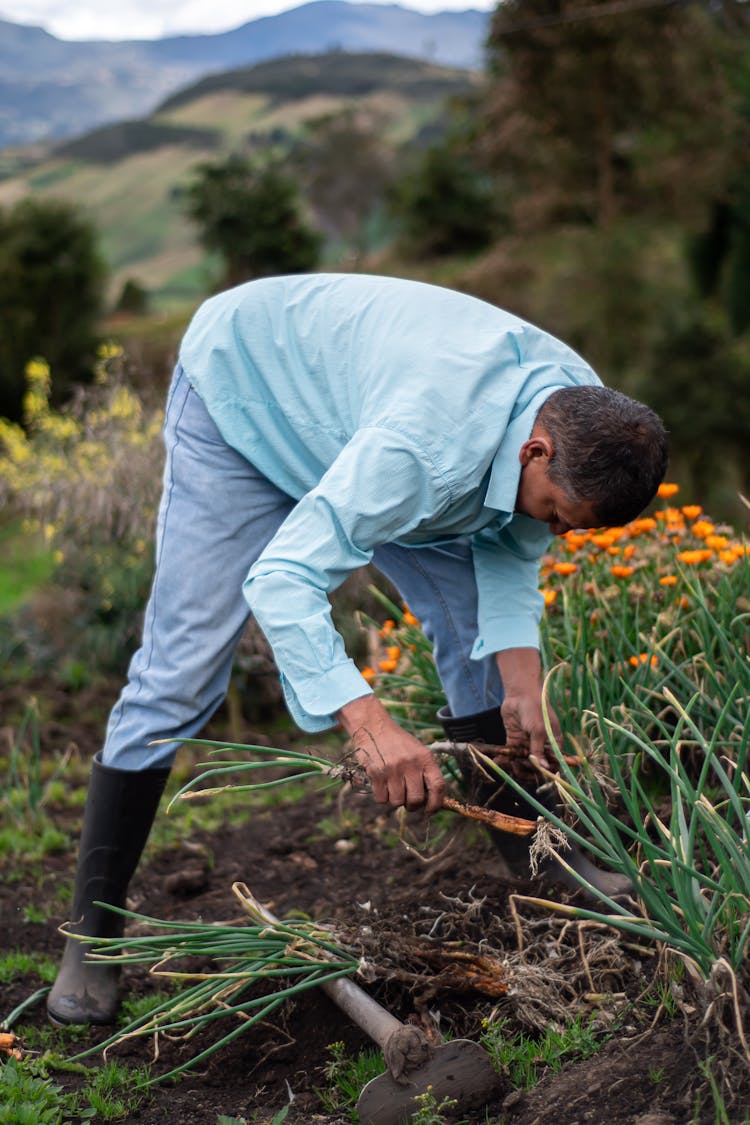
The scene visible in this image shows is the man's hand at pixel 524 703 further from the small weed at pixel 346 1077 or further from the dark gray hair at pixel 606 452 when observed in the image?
the small weed at pixel 346 1077

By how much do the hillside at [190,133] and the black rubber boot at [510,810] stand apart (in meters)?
39.2

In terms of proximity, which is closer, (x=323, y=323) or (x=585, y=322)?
(x=323, y=323)

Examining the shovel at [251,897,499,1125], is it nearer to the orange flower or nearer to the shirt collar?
the shirt collar

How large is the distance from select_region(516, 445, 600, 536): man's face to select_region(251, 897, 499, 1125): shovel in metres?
0.95

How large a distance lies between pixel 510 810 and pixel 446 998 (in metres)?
0.53

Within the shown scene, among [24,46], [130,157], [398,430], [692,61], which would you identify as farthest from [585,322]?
[24,46]

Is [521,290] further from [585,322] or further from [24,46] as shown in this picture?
[24,46]

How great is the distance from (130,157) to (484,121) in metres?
49.7

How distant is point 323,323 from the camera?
2406 millimetres

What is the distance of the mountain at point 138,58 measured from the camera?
80.9 metres

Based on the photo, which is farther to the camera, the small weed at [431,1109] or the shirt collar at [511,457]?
the shirt collar at [511,457]

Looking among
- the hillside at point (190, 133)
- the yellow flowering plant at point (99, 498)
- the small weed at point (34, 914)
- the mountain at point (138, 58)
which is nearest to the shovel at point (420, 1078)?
the small weed at point (34, 914)

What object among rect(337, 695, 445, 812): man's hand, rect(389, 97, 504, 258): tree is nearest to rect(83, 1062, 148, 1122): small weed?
rect(337, 695, 445, 812): man's hand

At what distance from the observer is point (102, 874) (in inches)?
Answer: 103
